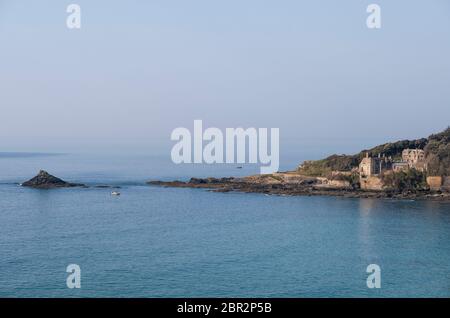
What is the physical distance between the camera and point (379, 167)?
1866 cm

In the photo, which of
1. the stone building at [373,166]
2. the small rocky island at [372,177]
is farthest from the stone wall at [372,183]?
the stone building at [373,166]

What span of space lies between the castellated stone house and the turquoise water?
1989 mm

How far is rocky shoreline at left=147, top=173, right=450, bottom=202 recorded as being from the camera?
17.1 metres

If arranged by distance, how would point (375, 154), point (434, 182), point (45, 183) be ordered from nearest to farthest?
point (434, 182) < point (45, 183) < point (375, 154)

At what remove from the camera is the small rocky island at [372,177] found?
1755 centimetres

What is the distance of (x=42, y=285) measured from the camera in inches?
292

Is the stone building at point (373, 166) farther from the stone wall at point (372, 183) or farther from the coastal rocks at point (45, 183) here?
the coastal rocks at point (45, 183)

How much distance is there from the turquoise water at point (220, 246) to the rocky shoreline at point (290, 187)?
811mm

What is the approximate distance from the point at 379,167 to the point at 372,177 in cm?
37

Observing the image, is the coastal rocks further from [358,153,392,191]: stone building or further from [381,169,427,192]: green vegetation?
[381,169,427,192]: green vegetation

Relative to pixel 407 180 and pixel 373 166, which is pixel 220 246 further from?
pixel 373 166

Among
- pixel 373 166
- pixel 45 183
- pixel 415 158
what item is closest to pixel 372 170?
pixel 373 166
